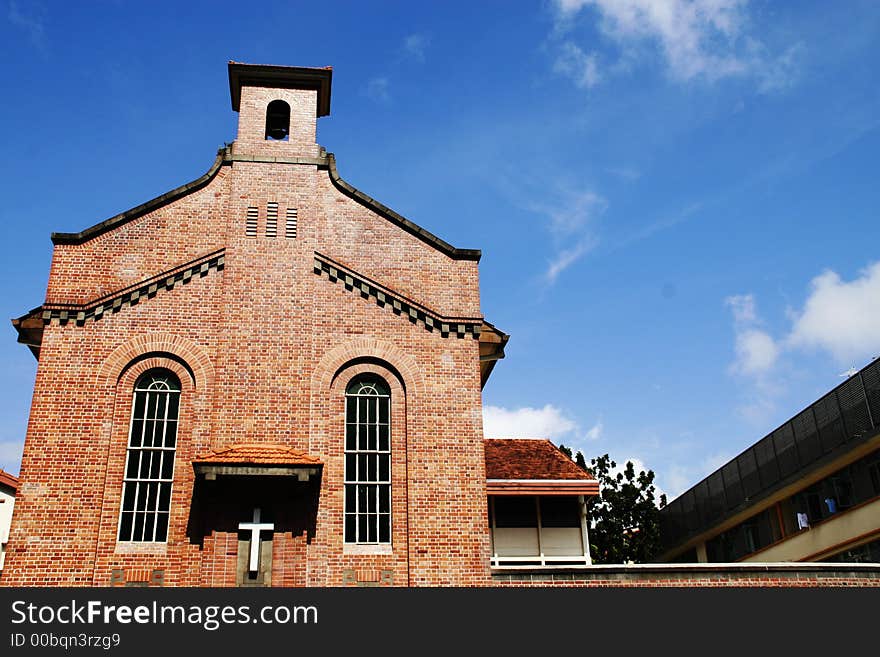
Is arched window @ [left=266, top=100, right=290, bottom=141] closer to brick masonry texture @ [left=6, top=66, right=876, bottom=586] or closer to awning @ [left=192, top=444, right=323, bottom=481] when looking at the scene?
brick masonry texture @ [left=6, top=66, right=876, bottom=586]

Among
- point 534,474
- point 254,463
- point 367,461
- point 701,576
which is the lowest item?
point 701,576

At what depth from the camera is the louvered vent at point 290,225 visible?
59.2 ft

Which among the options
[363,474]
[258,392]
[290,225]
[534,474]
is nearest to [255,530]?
[363,474]

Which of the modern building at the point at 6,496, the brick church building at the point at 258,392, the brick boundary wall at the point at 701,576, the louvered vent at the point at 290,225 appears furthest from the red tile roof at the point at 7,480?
the brick boundary wall at the point at 701,576

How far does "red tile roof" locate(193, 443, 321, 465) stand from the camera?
15164 millimetres

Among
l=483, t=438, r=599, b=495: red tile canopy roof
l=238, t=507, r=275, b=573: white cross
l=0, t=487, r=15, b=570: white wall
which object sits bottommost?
l=238, t=507, r=275, b=573: white cross

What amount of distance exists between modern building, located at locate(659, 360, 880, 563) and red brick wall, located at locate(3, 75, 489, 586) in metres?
12.8

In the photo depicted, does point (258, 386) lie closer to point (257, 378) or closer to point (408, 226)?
point (257, 378)

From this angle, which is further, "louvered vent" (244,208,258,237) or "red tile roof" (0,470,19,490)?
"red tile roof" (0,470,19,490)

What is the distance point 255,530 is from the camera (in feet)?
50.0

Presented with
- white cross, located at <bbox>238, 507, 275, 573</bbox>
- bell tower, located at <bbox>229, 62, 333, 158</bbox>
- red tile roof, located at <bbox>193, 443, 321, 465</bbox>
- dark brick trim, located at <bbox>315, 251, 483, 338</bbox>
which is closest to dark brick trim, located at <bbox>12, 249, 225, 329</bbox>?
dark brick trim, located at <bbox>315, 251, 483, 338</bbox>

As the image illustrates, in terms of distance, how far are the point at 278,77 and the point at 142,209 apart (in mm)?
4682

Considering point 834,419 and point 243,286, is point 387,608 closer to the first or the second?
point 243,286

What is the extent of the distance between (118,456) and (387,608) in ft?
20.2
